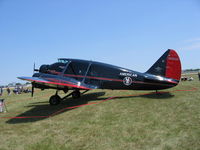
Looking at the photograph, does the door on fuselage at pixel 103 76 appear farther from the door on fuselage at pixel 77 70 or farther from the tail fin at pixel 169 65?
the tail fin at pixel 169 65

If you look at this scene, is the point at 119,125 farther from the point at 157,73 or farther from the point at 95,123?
the point at 157,73

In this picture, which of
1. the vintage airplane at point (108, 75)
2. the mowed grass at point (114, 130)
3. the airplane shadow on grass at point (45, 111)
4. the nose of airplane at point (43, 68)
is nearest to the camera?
the mowed grass at point (114, 130)

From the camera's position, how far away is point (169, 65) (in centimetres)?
991

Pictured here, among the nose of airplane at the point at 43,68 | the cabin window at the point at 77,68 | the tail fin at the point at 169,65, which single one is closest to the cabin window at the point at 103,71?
the cabin window at the point at 77,68

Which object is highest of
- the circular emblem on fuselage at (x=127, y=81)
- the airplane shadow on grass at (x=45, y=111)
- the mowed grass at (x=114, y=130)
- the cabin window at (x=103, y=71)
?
the cabin window at (x=103, y=71)

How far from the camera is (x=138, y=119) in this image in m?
6.09

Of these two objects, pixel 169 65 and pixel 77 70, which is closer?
pixel 169 65

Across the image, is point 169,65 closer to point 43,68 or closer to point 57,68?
point 57,68

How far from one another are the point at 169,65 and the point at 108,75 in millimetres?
4342

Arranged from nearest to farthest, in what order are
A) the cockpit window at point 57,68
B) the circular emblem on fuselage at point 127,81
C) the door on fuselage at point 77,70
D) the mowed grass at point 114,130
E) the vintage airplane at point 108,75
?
the mowed grass at point 114,130
the vintage airplane at point 108,75
the circular emblem on fuselage at point 127,81
the door on fuselage at point 77,70
the cockpit window at point 57,68

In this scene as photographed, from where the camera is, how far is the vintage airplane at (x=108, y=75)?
31.7ft

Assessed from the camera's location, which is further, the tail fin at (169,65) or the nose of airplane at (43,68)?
the nose of airplane at (43,68)

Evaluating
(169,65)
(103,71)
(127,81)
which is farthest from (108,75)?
(169,65)

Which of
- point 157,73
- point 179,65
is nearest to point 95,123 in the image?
point 157,73
